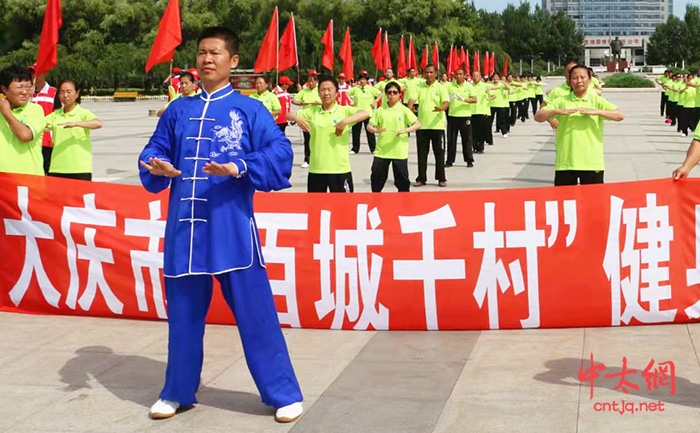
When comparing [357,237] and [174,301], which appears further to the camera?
[357,237]

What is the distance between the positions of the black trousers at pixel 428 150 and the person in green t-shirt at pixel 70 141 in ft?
20.7

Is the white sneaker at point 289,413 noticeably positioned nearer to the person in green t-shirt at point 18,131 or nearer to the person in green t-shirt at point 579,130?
the person in green t-shirt at point 18,131

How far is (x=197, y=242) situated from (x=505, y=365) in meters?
1.99

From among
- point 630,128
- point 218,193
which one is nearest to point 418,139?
point 218,193

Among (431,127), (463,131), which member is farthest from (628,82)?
(431,127)

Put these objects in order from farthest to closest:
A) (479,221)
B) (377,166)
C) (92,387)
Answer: (377,166), (479,221), (92,387)

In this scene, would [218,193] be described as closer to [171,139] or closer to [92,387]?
[171,139]

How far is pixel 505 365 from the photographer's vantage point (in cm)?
598

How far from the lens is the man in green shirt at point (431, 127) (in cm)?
1498

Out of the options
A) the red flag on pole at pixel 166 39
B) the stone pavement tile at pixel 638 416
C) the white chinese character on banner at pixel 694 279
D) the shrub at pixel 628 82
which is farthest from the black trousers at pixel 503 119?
the shrub at pixel 628 82

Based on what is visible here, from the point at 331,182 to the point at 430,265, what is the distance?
3.46 metres

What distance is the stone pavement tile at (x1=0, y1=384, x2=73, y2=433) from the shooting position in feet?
16.8

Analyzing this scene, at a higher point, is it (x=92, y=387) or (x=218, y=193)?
(x=218, y=193)

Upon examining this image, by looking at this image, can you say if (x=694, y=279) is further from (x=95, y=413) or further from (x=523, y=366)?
(x=95, y=413)
